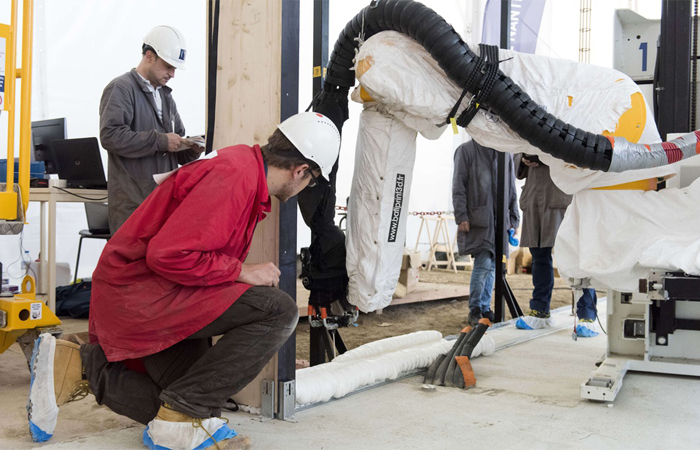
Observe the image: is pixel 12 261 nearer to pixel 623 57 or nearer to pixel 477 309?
pixel 477 309

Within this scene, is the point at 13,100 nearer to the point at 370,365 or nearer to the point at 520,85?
the point at 370,365

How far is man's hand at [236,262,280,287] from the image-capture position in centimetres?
183

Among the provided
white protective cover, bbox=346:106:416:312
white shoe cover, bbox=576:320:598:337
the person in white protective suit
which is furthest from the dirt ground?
white protective cover, bbox=346:106:416:312

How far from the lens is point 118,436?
196 centimetres

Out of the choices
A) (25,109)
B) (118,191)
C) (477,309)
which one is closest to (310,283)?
(118,191)

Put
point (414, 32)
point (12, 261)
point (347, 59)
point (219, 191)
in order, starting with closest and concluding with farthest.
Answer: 1. point (219, 191)
2. point (414, 32)
3. point (347, 59)
4. point (12, 261)

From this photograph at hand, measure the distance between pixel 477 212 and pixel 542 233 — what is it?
A: 622mm

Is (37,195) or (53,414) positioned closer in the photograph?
(53,414)

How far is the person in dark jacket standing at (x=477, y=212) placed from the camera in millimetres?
4668

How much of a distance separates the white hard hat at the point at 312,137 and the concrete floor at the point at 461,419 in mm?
891

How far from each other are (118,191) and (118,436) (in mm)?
1309

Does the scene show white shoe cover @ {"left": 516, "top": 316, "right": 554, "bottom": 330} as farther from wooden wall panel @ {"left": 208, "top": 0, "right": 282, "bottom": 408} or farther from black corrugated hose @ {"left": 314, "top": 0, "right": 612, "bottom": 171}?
wooden wall panel @ {"left": 208, "top": 0, "right": 282, "bottom": 408}

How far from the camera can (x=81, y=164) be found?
12.3 ft

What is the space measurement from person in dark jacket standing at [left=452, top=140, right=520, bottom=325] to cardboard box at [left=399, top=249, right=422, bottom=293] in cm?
97
